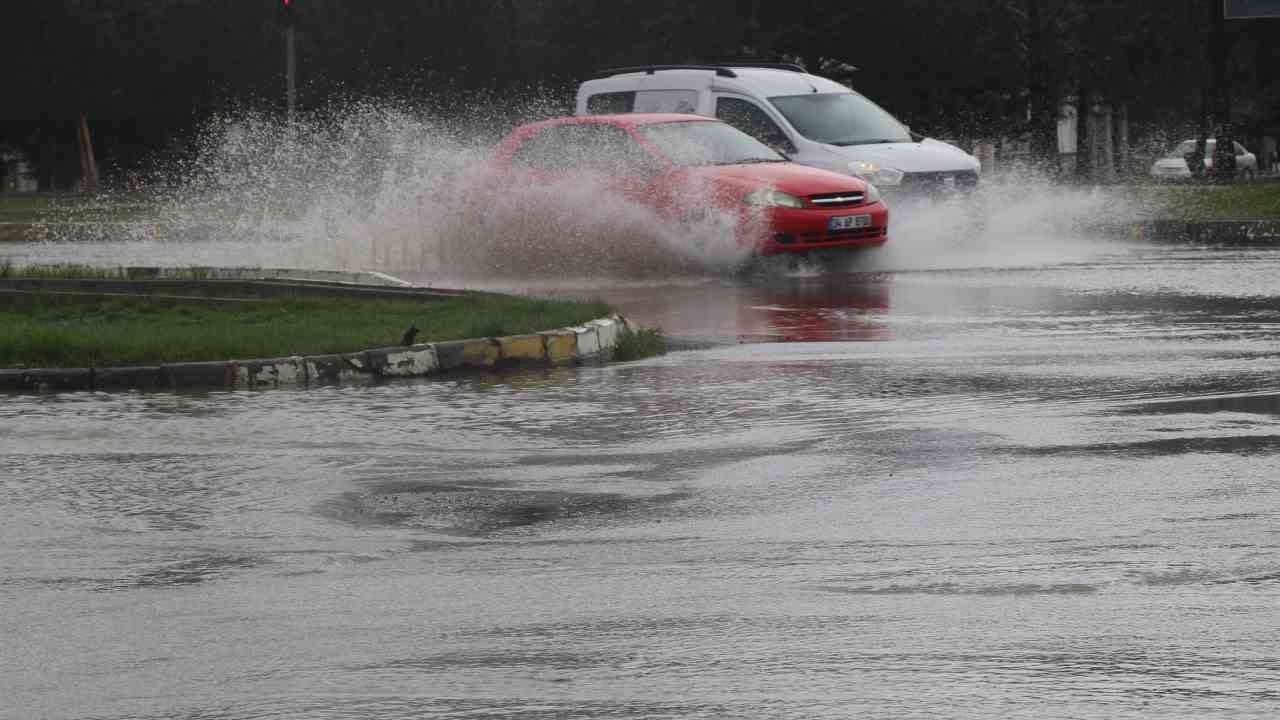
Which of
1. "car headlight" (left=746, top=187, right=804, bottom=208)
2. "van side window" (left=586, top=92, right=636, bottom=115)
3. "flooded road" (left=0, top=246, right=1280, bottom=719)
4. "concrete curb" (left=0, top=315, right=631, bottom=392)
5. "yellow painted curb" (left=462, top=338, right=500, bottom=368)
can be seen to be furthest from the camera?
"van side window" (left=586, top=92, right=636, bottom=115)

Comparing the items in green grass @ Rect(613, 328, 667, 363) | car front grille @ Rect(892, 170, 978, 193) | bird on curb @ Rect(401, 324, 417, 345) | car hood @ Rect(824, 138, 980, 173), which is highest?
car hood @ Rect(824, 138, 980, 173)

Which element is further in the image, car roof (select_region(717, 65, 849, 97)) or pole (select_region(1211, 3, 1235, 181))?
pole (select_region(1211, 3, 1235, 181))

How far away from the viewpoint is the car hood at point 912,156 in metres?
25.3

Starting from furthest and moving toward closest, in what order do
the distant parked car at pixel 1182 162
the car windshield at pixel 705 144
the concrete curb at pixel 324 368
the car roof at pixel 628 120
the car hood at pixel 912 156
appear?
the distant parked car at pixel 1182 162, the car hood at pixel 912 156, the car roof at pixel 628 120, the car windshield at pixel 705 144, the concrete curb at pixel 324 368

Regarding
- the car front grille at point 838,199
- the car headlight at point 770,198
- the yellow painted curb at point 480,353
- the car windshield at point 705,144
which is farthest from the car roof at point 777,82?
the yellow painted curb at point 480,353

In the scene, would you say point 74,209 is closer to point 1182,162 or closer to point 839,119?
point 839,119

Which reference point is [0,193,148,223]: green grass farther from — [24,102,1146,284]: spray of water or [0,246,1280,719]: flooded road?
[0,246,1280,719]: flooded road

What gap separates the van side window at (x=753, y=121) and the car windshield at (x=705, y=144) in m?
2.11

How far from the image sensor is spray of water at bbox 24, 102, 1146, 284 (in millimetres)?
22391

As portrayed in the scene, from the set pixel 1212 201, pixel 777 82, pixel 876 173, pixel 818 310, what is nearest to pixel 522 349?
pixel 818 310

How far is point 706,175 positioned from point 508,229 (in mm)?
2171

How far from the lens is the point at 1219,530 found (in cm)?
755

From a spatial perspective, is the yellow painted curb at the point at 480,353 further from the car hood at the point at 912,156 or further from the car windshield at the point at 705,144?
the car hood at the point at 912,156

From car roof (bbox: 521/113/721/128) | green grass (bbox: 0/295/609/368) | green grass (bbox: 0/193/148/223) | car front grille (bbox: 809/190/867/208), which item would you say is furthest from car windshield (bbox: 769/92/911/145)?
green grass (bbox: 0/193/148/223)
